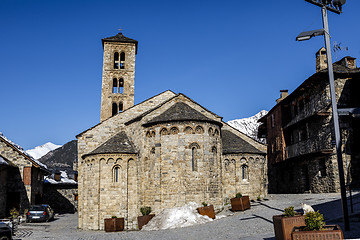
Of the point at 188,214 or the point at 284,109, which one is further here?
the point at 284,109

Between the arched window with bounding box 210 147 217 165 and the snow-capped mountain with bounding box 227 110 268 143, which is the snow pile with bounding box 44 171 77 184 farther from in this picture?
the snow-capped mountain with bounding box 227 110 268 143

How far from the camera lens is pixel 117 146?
979 inches

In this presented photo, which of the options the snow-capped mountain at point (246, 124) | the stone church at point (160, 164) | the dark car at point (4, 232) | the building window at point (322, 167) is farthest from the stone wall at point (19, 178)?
the snow-capped mountain at point (246, 124)

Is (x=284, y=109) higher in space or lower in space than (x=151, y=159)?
higher

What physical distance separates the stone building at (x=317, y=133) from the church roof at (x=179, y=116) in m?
9.27

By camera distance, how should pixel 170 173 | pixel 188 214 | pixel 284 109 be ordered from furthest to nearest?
1. pixel 284 109
2. pixel 170 173
3. pixel 188 214

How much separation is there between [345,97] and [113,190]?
19.3m

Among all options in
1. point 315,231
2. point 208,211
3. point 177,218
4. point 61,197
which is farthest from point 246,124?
point 315,231

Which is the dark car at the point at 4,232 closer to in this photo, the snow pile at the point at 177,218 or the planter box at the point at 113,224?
the snow pile at the point at 177,218

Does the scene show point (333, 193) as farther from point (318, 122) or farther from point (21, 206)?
point (21, 206)

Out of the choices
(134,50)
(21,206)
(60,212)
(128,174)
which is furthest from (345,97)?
(60,212)

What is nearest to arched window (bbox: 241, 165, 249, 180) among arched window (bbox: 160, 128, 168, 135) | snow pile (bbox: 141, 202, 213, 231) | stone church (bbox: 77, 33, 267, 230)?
stone church (bbox: 77, 33, 267, 230)

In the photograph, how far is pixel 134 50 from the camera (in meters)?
38.7

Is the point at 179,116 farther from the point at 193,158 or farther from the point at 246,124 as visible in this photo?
the point at 246,124
